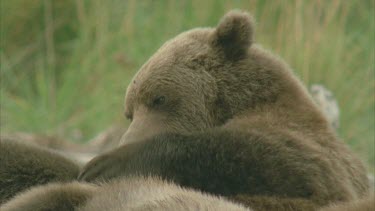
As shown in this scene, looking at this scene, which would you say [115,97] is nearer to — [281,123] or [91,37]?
[91,37]

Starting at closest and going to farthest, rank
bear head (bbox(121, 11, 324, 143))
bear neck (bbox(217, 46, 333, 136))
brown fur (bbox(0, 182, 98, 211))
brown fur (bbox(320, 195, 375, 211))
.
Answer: brown fur (bbox(320, 195, 375, 211)), brown fur (bbox(0, 182, 98, 211)), bear neck (bbox(217, 46, 333, 136)), bear head (bbox(121, 11, 324, 143))

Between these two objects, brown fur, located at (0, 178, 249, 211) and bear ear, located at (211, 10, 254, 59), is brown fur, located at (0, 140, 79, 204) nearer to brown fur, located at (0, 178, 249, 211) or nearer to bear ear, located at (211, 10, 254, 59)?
brown fur, located at (0, 178, 249, 211)

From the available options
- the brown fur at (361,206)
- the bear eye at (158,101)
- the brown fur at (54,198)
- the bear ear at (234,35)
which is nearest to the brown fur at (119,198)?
the brown fur at (54,198)

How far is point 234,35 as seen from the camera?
208 inches

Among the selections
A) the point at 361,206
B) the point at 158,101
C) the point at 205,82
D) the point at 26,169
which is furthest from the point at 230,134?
the point at 361,206

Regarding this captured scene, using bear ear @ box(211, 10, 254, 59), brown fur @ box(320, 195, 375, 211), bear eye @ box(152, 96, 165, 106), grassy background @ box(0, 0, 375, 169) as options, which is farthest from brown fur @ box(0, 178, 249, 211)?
grassy background @ box(0, 0, 375, 169)

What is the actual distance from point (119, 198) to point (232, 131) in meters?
1.00

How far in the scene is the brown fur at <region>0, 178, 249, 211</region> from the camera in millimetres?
3434

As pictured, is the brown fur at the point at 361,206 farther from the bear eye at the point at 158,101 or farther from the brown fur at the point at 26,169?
the bear eye at the point at 158,101

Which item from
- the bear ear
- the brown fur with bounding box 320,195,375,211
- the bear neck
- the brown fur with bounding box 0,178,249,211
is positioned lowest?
the brown fur with bounding box 320,195,375,211

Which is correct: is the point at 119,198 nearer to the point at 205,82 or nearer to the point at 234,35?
the point at 205,82

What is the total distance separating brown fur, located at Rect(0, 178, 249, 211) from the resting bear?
1.35 ft

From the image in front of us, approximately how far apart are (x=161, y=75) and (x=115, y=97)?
4093 mm

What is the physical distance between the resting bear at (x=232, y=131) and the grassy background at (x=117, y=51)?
3924 mm
